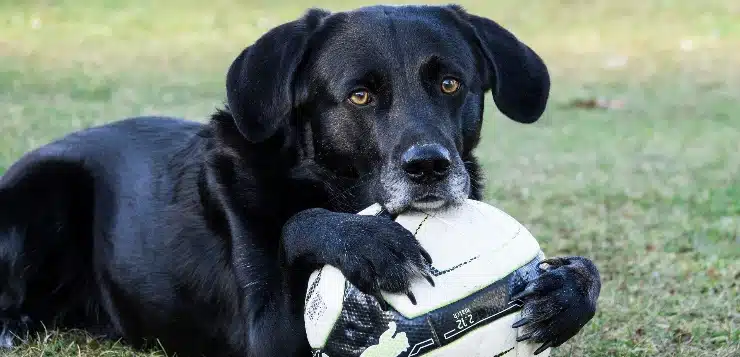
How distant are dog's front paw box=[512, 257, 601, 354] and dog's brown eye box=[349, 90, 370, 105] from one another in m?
0.95

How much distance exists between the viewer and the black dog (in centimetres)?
332

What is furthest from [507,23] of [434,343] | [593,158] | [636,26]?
[434,343]

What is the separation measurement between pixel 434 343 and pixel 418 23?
59.2 inches

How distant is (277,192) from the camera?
3764mm

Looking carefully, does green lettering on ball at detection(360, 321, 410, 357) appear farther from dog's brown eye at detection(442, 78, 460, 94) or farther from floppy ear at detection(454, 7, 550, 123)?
floppy ear at detection(454, 7, 550, 123)

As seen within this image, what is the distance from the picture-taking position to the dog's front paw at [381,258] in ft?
Answer: 9.64

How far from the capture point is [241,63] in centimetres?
378

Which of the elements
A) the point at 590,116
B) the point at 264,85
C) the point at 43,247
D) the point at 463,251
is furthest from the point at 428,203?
the point at 590,116

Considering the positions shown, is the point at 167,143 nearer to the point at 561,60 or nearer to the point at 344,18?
the point at 344,18

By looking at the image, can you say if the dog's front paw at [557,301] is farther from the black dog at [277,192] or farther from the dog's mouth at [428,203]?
the dog's mouth at [428,203]

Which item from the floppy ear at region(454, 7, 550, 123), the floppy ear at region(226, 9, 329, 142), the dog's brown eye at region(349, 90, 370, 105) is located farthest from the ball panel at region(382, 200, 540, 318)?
the floppy ear at region(454, 7, 550, 123)

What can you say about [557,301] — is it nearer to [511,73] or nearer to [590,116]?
[511,73]

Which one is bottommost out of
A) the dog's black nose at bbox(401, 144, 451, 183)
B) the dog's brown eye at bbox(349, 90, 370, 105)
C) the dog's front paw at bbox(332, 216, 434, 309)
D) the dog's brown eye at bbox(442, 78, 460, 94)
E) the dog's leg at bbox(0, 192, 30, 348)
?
the dog's leg at bbox(0, 192, 30, 348)

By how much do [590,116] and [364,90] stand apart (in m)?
10.7
